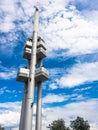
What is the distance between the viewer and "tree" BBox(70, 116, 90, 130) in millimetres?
92438

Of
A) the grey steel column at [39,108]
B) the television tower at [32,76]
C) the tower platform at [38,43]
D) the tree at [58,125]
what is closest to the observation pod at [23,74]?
the television tower at [32,76]

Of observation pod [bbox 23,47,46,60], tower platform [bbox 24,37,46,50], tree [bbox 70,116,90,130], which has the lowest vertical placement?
tree [bbox 70,116,90,130]

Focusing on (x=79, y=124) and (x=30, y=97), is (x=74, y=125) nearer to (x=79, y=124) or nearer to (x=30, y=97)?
(x=79, y=124)

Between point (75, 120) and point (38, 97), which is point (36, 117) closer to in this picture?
point (38, 97)

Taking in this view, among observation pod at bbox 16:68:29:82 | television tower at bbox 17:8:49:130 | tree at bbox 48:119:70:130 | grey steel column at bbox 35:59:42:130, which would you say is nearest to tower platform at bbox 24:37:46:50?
television tower at bbox 17:8:49:130

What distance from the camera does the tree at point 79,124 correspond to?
92438 mm

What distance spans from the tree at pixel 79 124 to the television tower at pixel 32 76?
137 ft

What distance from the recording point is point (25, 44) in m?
61.7

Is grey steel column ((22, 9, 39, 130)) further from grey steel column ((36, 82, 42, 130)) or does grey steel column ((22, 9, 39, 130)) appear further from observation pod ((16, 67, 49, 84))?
grey steel column ((36, 82, 42, 130))

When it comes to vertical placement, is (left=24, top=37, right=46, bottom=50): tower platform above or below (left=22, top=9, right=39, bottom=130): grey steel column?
above

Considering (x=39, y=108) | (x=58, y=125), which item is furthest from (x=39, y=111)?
(x=58, y=125)

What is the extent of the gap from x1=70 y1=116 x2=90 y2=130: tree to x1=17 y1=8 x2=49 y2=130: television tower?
1646 inches

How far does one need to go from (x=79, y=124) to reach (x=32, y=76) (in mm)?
47293

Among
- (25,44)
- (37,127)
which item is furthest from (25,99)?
(25,44)
